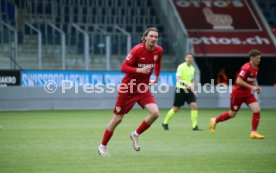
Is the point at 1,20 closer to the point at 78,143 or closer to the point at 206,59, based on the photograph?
the point at 206,59

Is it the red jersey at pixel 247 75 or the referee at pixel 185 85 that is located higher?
the red jersey at pixel 247 75

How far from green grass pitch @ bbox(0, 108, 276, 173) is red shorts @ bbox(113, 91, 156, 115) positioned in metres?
0.84

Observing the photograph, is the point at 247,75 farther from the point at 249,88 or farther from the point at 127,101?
the point at 127,101

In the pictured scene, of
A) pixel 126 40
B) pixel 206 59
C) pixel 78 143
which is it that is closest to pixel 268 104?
pixel 206 59

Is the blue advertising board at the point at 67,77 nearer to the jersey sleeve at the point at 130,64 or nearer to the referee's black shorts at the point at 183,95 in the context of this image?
the referee's black shorts at the point at 183,95

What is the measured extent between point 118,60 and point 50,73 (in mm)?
4862

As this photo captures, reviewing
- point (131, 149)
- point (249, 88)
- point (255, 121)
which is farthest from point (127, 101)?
point (255, 121)

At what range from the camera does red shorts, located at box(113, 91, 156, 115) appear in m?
13.3

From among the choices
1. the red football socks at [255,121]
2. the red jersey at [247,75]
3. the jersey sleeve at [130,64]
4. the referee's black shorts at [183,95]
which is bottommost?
the referee's black shorts at [183,95]

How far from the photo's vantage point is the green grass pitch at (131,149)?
11.5m

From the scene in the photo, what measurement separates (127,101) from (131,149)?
4.86 ft

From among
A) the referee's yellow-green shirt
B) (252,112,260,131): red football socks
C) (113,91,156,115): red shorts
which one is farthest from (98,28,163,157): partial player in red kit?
the referee's yellow-green shirt

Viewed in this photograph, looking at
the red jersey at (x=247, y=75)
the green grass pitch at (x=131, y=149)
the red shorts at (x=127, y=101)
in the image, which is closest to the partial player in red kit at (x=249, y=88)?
the red jersey at (x=247, y=75)

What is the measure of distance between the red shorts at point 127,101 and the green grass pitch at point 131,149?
84 cm
